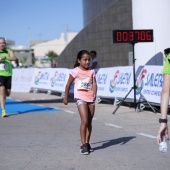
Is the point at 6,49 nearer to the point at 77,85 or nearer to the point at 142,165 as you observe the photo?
the point at 77,85

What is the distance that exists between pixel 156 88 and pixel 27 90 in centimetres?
1303

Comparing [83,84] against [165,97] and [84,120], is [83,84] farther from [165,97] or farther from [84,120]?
[165,97]

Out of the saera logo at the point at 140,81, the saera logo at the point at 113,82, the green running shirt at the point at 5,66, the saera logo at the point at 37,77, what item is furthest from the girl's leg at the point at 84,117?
the saera logo at the point at 37,77

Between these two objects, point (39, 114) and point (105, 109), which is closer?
point (39, 114)

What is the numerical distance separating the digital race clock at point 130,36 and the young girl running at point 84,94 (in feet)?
19.8

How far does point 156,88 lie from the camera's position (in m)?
12.5

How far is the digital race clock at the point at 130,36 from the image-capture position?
43.7 feet

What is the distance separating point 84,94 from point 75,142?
51.1 inches

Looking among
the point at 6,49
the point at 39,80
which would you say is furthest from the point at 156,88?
the point at 39,80

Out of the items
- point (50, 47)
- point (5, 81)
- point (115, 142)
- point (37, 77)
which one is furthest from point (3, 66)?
point (50, 47)

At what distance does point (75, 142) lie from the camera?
8219mm

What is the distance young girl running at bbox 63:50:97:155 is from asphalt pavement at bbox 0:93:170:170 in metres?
0.33

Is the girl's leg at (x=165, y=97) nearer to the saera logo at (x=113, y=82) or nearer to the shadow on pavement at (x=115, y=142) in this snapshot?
the shadow on pavement at (x=115, y=142)

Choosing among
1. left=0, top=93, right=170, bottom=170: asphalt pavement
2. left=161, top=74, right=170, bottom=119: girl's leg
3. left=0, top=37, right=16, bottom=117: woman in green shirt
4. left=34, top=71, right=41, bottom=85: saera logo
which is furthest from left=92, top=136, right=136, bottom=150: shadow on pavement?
left=34, top=71, right=41, bottom=85: saera logo
